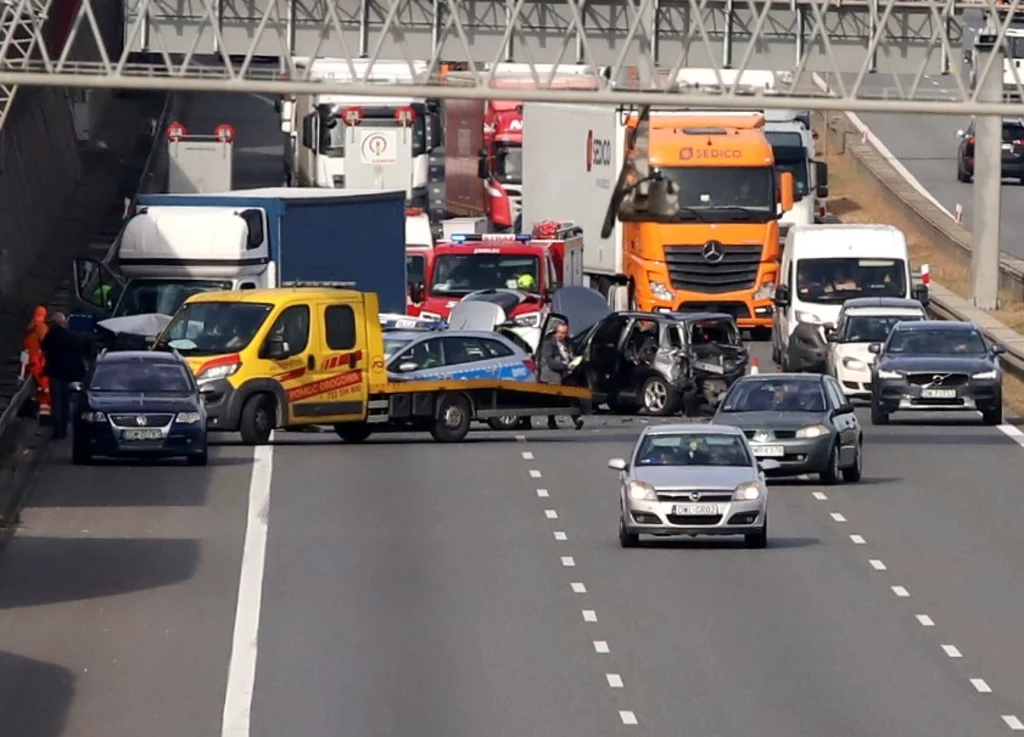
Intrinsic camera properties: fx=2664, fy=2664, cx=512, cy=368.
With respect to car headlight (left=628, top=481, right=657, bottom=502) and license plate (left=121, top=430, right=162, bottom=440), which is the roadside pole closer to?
license plate (left=121, top=430, right=162, bottom=440)

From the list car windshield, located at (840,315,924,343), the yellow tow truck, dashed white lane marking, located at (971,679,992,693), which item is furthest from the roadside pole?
dashed white lane marking, located at (971,679,992,693)

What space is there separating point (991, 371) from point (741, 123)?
481 inches

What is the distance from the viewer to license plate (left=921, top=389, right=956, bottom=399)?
38.8 m

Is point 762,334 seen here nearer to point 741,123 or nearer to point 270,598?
point 741,123

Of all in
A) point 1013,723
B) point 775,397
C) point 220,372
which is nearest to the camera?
point 1013,723

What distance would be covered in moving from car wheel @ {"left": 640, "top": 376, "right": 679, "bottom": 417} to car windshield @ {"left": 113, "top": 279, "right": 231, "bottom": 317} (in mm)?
6653

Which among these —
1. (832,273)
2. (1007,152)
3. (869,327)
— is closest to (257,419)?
(869,327)

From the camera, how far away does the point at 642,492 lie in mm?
Answer: 26172

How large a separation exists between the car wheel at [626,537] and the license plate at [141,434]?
7.40 meters

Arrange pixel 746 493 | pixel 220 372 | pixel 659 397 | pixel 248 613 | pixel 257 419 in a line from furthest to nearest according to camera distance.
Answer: pixel 659 397
pixel 257 419
pixel 220 372
pixel 746 493
pixel 248 613

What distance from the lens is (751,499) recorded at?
85.7ft

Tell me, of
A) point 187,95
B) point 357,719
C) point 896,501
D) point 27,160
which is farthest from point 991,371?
point 187,95

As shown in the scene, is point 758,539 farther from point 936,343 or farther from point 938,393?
→ point 936,343

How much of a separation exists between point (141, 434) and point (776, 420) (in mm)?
7603
